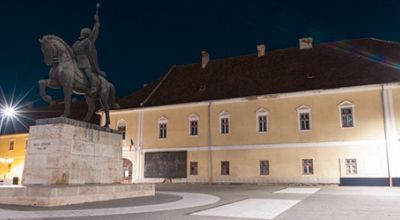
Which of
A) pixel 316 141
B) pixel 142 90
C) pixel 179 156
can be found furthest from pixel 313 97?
pixel 142 90

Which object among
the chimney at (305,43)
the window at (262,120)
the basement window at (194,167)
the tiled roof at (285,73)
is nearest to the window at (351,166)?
the tiled roof at (285,73)

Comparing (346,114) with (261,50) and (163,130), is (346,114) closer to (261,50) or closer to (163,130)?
(261,50)

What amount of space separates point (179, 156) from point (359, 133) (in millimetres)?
12635

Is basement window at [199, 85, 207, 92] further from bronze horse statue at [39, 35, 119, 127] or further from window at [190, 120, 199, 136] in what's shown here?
bronze horse statue at [39, 35, 119, 127]

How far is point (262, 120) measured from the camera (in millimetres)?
24297

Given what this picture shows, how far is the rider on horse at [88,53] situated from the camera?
38.5 feet

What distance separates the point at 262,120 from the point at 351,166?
6395 mm

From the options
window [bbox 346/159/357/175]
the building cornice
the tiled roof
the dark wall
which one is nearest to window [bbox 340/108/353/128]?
the building cornice

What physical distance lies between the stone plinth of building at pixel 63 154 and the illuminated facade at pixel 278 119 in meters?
14.4

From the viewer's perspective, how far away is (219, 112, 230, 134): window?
25359 millimetres

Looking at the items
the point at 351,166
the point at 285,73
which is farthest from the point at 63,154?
the point at 285,73

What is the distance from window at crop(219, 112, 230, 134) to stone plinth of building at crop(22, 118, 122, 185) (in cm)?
1464

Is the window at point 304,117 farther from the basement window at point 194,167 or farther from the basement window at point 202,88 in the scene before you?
the basement window at point 194,167

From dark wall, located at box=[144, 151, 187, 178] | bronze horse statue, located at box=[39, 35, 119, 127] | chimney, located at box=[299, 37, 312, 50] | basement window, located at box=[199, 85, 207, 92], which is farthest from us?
basement window, located at box=[199, 85, 207, 92]
